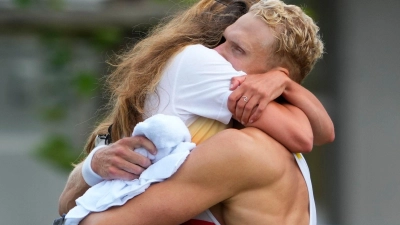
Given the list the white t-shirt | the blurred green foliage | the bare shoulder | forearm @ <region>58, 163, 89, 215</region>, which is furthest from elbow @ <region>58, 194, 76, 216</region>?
the blurred green foliage

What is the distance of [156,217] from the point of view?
2.26 m

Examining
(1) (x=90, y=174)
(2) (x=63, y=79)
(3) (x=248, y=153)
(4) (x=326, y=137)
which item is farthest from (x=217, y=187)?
(2) (x=63, y=79)

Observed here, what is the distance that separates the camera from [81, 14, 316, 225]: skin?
2262 mm

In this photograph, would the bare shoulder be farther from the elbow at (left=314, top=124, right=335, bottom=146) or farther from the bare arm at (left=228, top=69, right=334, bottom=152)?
the elbow at (left=314, top=124, right=335, bottom=146)

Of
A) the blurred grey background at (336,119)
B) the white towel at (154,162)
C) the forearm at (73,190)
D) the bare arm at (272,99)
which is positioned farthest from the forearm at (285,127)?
the blurred grey background at (336,119)

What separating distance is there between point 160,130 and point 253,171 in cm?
26

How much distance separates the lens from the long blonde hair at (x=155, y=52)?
2527 millimetres

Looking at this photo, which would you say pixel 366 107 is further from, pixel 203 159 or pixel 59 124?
pixel 203 159

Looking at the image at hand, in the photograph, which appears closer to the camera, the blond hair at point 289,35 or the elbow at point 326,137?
the blond hair at point 289,35

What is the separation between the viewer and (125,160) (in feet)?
7.72

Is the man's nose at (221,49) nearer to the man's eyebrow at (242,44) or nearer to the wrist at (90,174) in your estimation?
Result: the man's eyebrow at (242,44)

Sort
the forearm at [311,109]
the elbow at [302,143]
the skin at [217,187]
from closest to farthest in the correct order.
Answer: the skin at [217,187] → the elbow at [302,143] → the forearm at [311,109]

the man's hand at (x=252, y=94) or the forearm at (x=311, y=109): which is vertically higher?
the man's hand at (x=252, y=94)

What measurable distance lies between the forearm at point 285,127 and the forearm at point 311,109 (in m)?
0.07
